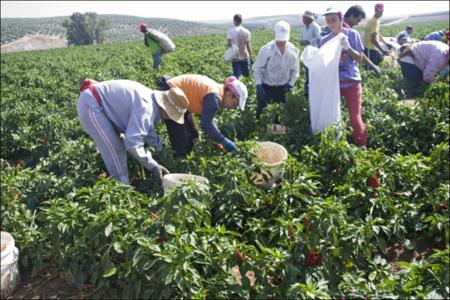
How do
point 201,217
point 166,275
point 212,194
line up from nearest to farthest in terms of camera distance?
1. point 166,275
2. point 201,217
3. point 212,194

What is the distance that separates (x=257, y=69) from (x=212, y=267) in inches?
122

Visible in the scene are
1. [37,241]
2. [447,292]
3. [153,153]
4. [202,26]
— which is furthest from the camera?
[202,26]

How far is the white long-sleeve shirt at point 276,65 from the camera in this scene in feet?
16.1

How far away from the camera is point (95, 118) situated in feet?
11.6

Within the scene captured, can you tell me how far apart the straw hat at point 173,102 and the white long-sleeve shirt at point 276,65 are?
1.66 meters

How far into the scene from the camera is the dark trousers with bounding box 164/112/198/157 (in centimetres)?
412

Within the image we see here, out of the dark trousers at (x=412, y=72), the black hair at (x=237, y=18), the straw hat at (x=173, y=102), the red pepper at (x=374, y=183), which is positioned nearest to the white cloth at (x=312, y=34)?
the black hair at (x=237, y=18)

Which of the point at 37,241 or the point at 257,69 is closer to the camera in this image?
the point at 37,241

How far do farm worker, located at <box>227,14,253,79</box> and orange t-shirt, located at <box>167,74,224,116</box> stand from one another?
3.78m

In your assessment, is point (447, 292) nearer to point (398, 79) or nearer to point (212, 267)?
point (212, 267)

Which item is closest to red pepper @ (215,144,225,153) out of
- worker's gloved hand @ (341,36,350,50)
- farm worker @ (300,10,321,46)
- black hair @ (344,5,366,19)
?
worker's gloved hand @ (341,36,350,50)

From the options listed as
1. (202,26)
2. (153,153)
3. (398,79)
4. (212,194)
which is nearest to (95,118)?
(153,153)

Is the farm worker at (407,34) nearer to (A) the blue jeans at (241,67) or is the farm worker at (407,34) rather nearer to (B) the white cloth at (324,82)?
(A) the blue jeans at (241,67)

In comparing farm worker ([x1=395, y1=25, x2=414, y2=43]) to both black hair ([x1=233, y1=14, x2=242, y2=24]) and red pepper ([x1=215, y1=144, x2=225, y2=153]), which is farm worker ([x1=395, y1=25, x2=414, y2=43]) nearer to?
black hair ([x1=233, y1=14, x2=242, y2=24])
